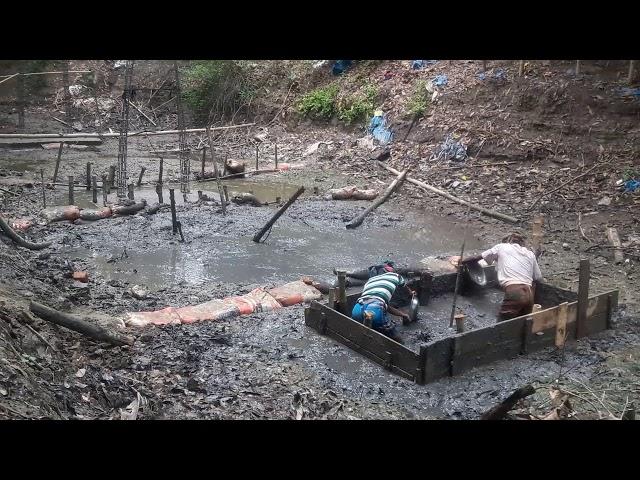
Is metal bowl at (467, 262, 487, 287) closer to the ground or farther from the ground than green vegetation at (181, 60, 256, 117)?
closer to the ground

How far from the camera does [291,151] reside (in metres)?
20.8

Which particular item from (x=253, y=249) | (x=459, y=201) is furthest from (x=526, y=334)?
(x=459, y=201)

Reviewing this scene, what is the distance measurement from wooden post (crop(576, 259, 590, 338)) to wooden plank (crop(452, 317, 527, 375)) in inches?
34.3

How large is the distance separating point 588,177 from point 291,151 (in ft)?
31.9

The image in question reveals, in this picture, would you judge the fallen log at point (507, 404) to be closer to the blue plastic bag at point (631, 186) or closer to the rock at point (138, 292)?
the rock at point (138, 292)

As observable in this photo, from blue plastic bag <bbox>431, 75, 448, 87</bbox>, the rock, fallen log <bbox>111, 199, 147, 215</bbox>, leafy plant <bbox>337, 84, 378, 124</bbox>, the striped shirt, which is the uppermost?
blue plastic bag <bbox>431, 75, 448, 87</bbox>

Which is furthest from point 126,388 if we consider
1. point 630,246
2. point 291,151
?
point 291,151

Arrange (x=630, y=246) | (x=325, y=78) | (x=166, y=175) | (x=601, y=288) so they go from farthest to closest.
Result: 1. (x=325, y=78)
2. (x=166, y=175)
3. (x=630, y=246)
4. (x=601, y=288)

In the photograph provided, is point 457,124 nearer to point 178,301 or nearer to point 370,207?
point 370,207

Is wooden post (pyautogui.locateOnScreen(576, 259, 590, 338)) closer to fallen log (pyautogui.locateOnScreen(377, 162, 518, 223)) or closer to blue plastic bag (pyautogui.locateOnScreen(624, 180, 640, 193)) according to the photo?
fallen log (pyautogui.locateOnScreen(377, 162, 518, 223))

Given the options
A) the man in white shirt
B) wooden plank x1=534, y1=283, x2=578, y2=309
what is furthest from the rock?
wooden plank x1=534, y1=283, x2=578, y2=309

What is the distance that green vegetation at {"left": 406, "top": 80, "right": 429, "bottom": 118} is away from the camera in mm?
18781

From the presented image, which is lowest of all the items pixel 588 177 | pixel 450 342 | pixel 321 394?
pixel 321 394
